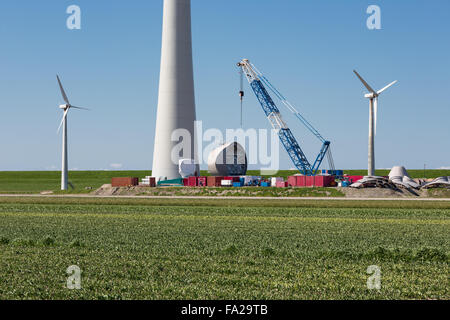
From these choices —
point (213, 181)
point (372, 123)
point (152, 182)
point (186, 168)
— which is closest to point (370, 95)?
point (372, 123)

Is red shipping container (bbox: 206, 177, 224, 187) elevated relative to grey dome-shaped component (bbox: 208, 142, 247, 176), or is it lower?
lower

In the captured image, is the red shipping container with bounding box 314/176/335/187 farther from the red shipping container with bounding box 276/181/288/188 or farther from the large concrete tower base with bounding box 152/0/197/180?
the large concrete tower base with bounding box 152/0/197/180

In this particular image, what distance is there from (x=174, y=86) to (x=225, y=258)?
87888 millimetres

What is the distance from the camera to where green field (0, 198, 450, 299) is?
1842cm

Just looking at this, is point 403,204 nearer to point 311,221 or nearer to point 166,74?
point 311,221

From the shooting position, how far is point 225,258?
25.2m

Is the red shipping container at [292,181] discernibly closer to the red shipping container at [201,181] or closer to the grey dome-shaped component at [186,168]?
the red shipping container at [201,181]

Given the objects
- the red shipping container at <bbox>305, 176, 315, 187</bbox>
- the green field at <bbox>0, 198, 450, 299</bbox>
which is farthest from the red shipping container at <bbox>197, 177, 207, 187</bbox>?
the green field at <bbox>0, 198, 450, 299</bbox>

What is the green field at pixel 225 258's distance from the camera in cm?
1842

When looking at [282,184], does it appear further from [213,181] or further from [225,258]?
[225,258]

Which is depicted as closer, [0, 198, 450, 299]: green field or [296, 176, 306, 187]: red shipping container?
[0, 198, 450, 299]: green field

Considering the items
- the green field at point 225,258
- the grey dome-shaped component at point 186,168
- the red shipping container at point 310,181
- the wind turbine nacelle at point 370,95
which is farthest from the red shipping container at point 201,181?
the green field at point 225,258

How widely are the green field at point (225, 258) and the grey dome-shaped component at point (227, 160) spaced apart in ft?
219

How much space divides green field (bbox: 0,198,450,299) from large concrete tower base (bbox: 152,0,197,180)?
64.7m
